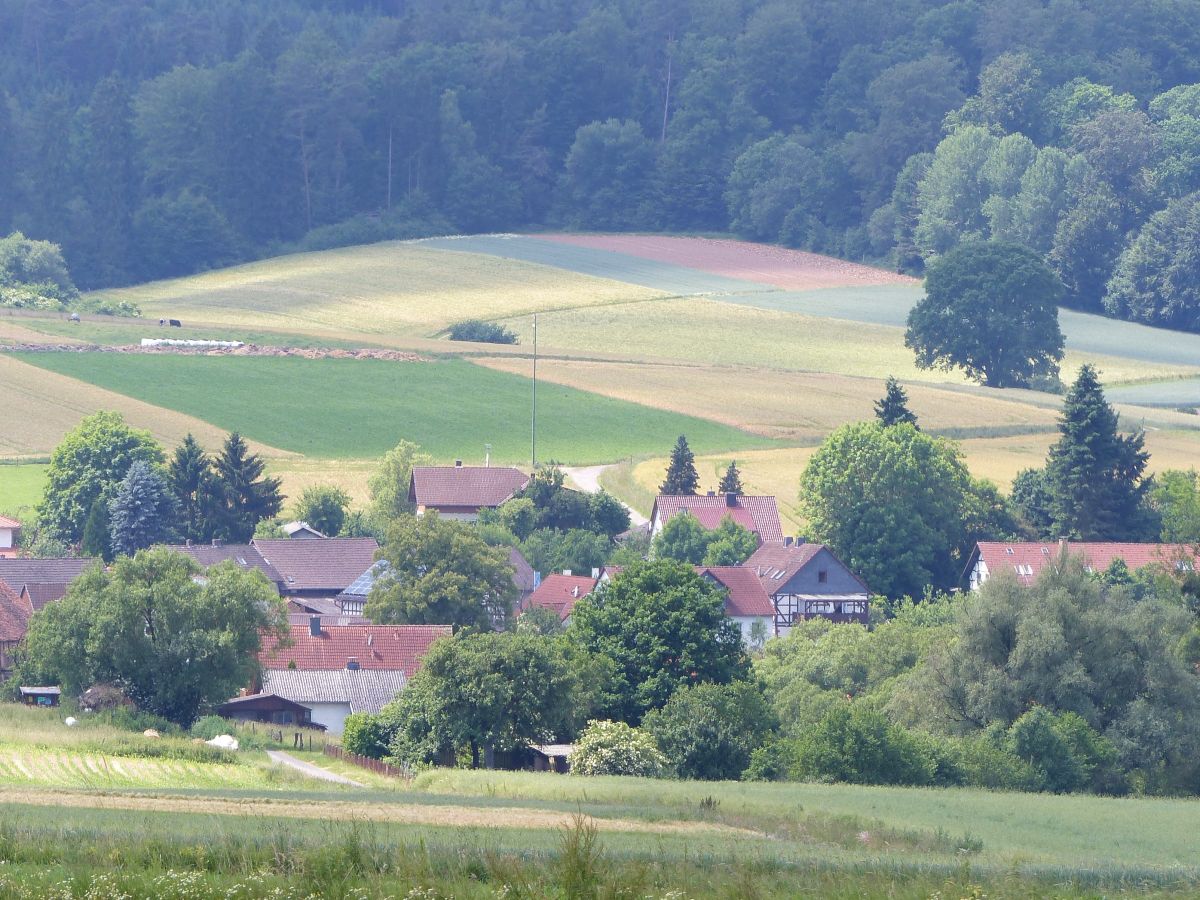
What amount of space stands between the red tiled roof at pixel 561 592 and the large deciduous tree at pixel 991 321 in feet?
166

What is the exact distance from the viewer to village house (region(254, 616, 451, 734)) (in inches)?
2260

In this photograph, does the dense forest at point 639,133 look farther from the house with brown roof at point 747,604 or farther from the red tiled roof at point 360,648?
the red tiled roof at point 360,648

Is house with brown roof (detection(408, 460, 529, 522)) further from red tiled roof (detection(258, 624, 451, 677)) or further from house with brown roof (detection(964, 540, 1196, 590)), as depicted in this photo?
red tiled roof (detection(258, 624, 451, 677))

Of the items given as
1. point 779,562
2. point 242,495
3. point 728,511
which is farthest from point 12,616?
point 728,511

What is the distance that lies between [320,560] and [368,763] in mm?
33313

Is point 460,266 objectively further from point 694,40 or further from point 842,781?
point 842,781

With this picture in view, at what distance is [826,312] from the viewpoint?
465 feet

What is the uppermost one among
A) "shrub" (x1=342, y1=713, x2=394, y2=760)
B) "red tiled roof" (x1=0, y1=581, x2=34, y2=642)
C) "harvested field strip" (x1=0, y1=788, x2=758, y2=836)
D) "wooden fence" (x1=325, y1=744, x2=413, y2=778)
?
"red tiled roof" (x1=0, y1=581, x2=34, y2=642)

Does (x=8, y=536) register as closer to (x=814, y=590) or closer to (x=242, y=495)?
(x=242, y=495)

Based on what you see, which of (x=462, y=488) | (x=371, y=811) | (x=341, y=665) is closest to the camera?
(x=371, y=811)

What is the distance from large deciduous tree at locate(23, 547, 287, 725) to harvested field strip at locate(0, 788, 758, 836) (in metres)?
19.5

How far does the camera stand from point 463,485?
3489 inches

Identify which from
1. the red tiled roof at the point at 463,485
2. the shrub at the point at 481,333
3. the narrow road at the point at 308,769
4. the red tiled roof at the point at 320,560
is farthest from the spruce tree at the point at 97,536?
the shrub at the point at 481,333

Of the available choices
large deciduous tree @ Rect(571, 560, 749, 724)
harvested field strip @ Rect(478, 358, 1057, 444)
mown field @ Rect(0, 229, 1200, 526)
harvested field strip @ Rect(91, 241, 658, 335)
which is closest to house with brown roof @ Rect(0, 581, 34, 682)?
large deciduous tree @ Rect(571, 560, 749, 724)
